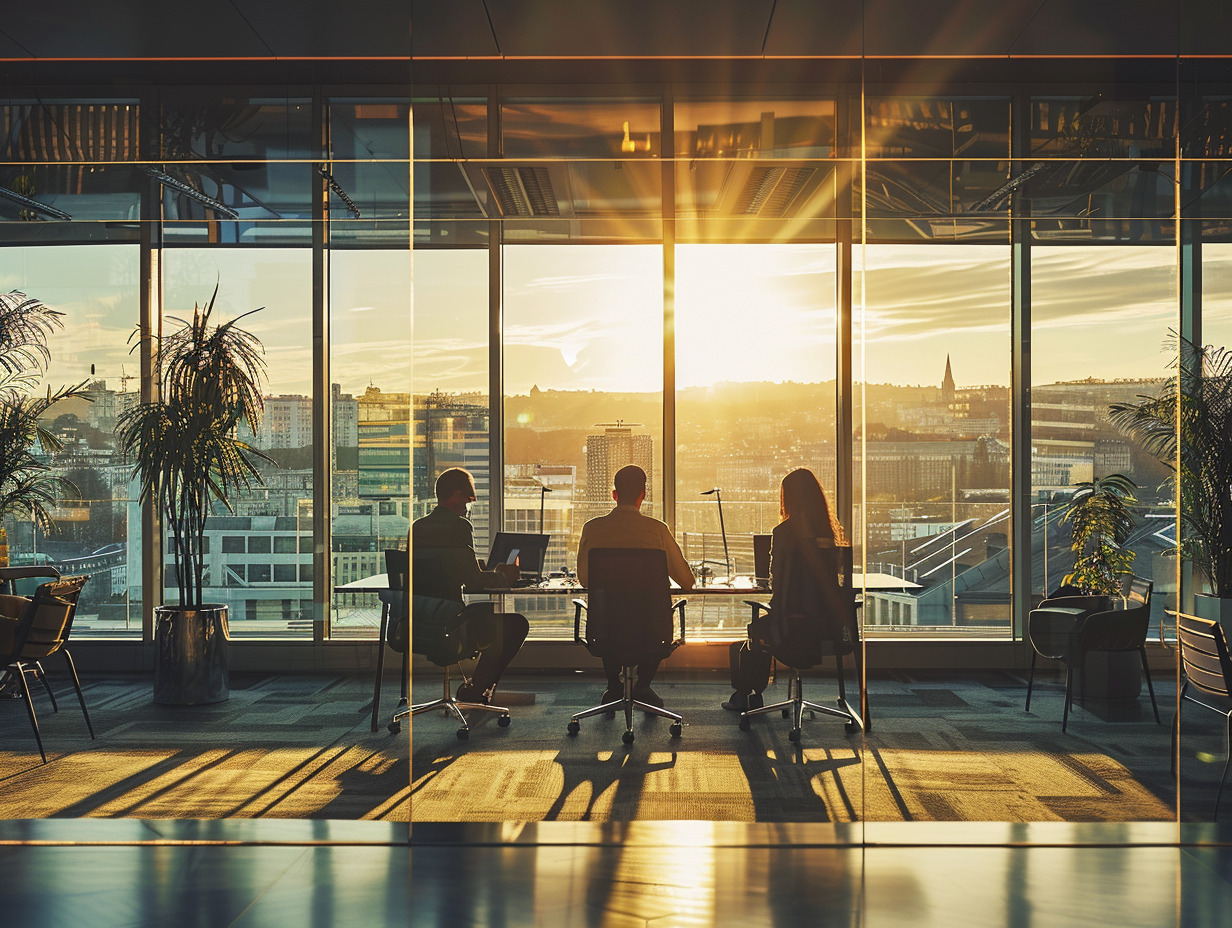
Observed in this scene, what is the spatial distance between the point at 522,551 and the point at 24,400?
2759mm

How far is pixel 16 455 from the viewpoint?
462 centimetres

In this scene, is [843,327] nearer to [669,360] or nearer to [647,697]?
[669,360]

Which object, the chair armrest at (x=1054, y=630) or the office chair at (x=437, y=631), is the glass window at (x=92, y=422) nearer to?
the office chair at (x=437, y=631)

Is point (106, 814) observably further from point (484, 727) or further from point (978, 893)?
point (978, 893)

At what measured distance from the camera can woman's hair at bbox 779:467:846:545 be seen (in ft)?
15.5

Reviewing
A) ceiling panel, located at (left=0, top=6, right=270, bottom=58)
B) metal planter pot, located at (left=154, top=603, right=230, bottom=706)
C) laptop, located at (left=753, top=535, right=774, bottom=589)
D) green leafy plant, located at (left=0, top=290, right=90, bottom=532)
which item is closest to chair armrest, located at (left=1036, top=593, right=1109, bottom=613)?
laptop, located at (left=753, top=535, right=774, bottom=589)

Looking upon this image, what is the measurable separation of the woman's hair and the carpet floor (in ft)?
2.60

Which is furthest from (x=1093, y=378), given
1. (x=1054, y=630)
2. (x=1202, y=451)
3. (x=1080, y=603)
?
(x=1054, y=630)

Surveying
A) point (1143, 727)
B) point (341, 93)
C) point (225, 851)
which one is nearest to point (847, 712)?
point (1143, 727)

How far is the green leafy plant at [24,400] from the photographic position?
455cm

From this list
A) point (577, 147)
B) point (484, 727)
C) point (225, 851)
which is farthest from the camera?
point (577, 147)

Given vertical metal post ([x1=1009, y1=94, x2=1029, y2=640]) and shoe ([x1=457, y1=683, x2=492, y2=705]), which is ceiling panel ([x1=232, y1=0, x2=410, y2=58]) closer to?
vertical metal post ([x1=1009, y1=94, x2=1029, y2=640])

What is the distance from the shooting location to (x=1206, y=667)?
10.9 ft

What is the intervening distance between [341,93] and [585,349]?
2.24 metres
